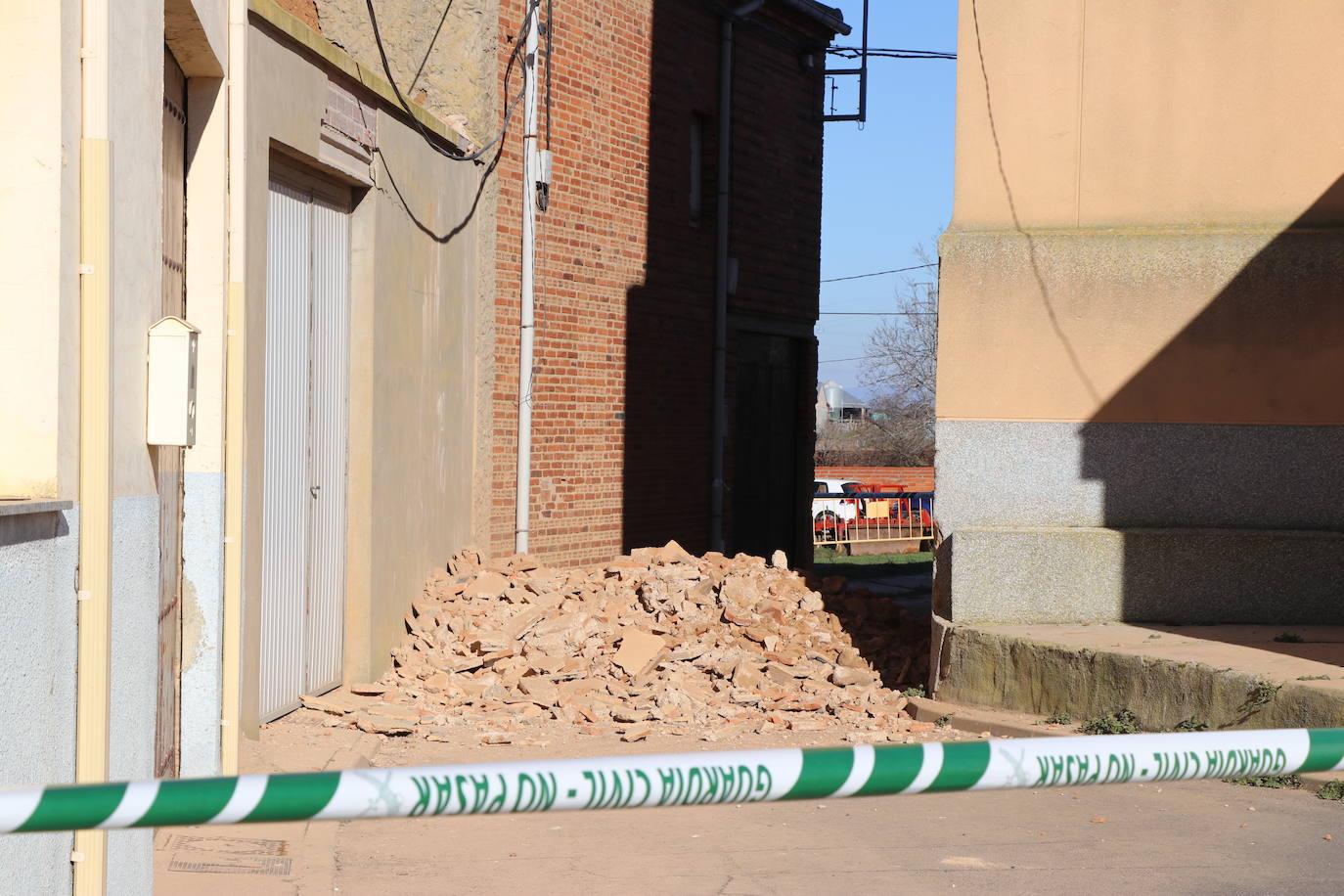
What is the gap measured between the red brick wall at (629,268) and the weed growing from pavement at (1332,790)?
7.03m

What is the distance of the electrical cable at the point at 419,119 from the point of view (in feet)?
32.5

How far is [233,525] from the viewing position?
6098 mm

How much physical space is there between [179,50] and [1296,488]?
7.03 metres

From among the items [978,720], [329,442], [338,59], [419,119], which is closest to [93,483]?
[329,442]

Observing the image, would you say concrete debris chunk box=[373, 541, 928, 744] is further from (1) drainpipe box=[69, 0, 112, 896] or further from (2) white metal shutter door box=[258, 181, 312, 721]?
(1) drainpipe box=[69, 0, 112, 896]

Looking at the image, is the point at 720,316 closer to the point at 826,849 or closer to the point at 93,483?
the point at 826,849

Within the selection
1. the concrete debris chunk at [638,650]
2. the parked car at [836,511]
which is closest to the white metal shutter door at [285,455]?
the concrete debris chunk at [638,650]

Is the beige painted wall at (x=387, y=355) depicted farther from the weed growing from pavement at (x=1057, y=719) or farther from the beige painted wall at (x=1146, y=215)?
the weed growing from pavement at (x=1057, y=719)

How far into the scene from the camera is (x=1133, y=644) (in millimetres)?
8094

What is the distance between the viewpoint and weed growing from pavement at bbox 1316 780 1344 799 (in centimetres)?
661

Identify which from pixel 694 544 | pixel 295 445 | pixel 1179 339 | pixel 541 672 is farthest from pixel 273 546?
pixel 694 544

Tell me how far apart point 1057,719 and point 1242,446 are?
2.33 m

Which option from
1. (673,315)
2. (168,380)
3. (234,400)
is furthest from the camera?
(673,315)

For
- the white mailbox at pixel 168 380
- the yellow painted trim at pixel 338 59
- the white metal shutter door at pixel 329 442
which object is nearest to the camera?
the white mailbox at pixel 168 380
